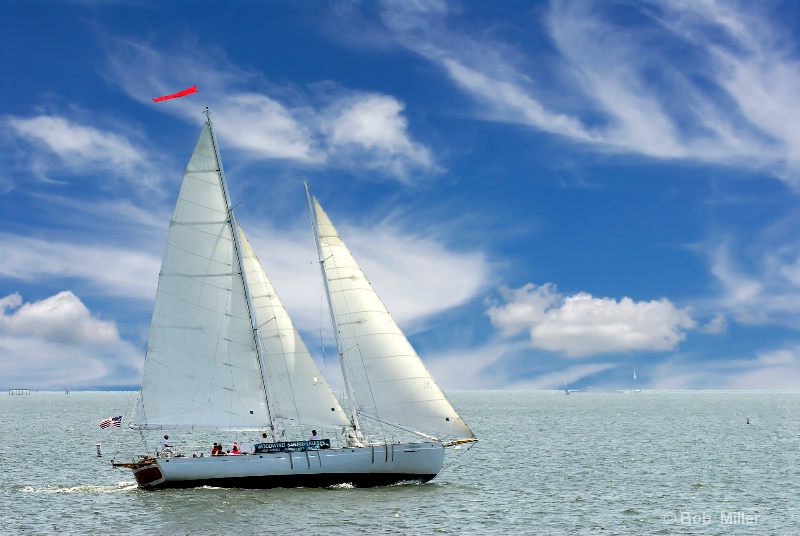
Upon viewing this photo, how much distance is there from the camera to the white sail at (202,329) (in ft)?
154

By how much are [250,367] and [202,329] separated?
11.5 feet

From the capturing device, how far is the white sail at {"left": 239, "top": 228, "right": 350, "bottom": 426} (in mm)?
47062

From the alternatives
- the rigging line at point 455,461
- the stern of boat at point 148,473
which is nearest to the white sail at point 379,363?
the stern of boat at point 148,473

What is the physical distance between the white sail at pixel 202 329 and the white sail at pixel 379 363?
541 cm

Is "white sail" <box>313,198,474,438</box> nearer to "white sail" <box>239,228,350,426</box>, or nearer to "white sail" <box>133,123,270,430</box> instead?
"white sail" <box>239,228,350,426</box>

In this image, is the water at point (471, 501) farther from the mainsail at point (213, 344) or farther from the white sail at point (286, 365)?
the mainsail at point (213, 344)

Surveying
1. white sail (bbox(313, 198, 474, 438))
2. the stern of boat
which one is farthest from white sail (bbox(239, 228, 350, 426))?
the stern of boat

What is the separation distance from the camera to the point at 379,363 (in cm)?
4716

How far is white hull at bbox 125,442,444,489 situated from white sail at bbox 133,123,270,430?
2431 millimetres

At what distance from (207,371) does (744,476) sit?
3735 centimetres

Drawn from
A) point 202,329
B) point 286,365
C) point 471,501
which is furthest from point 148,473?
point 471,501

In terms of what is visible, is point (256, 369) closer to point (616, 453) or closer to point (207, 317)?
point (207, 317)

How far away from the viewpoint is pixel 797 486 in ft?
171

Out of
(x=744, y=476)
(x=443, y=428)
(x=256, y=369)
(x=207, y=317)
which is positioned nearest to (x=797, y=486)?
(x=744, y=476)
